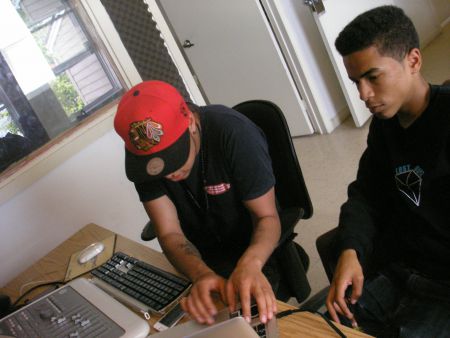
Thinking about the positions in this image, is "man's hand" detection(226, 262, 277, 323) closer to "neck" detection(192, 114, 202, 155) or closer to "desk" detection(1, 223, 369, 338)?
"desk" detection(1, 223, 369, 338)

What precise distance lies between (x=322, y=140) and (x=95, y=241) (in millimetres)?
1992

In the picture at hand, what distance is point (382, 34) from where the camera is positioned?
3.19 feet

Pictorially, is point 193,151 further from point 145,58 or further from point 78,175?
point 145,58

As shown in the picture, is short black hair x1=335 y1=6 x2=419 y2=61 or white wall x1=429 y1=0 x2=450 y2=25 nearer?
short black hair x1=335 y1=6 x2=419 y2=61

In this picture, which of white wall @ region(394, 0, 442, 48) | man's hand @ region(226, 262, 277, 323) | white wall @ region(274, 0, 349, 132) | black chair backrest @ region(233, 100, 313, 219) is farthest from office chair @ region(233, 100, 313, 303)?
white wall @ region(394, 0, 442, 48)

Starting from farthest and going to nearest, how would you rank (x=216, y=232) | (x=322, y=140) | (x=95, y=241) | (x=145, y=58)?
(x=322, y=140), (x=145, y=58), (x=95, y=241), (x=216, y=232)

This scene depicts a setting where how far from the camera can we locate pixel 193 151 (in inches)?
→ 45.3

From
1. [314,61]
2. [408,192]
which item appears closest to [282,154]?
[408,192]

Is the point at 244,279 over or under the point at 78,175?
under

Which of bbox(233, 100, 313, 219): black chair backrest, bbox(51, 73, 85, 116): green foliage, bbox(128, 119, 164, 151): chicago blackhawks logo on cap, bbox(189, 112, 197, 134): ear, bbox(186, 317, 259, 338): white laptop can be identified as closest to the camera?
bbox(186, 317, 259, 338): white laptop

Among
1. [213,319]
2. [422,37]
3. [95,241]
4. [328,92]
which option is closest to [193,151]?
[213,319]

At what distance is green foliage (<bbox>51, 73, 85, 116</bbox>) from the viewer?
2043 mm

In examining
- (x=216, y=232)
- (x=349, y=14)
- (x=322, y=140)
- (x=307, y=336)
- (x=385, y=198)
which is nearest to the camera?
(x=307, y=336)

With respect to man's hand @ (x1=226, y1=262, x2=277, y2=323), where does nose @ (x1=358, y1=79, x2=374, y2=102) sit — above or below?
above
